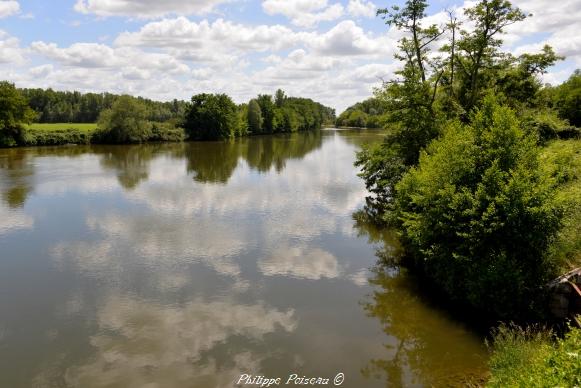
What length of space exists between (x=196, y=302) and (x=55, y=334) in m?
4.37

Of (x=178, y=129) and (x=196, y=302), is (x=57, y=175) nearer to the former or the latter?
(x=196, y=302)

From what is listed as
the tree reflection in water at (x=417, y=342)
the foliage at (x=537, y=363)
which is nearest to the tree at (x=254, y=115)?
the tree reflection in water at (x=417, y=342)

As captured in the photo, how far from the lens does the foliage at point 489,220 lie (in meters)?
13.2

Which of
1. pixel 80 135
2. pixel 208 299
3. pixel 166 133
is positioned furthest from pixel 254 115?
pixel 208 299

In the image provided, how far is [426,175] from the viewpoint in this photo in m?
17.1

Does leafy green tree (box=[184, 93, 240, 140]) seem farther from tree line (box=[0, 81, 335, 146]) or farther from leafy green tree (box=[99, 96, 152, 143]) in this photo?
leafy green tree (box=[99, 96, 152, 143])

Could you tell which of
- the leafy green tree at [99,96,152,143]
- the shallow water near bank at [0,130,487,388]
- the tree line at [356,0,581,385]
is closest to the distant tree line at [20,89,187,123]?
the leafy green tree at [99,96,152,143]

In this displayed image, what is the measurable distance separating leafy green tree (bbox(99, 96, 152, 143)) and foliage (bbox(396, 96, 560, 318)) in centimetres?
6741

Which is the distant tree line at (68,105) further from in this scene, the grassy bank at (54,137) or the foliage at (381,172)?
the foliage at (381,172)

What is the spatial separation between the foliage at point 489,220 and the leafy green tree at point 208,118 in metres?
75.0

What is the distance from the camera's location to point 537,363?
8.74m

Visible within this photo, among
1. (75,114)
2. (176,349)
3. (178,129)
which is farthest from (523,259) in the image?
(75,114)

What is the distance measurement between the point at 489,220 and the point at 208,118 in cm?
7873

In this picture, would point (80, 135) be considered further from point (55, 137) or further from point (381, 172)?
point (381, 172)
